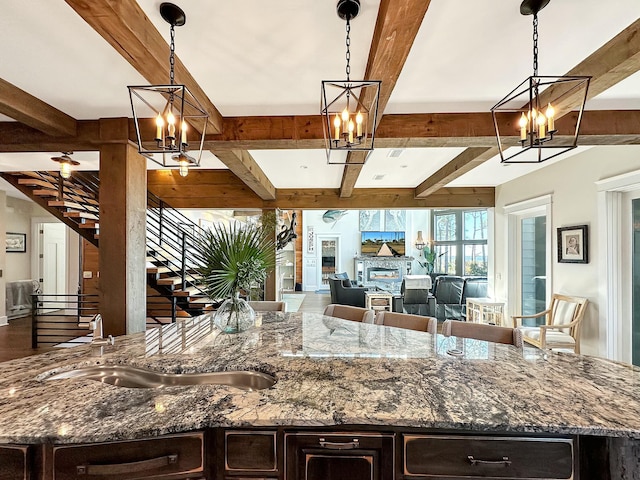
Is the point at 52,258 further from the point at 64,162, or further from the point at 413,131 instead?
the point at 413,131

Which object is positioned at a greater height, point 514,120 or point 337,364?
point 514,120

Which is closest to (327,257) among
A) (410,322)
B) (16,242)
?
(16,242)

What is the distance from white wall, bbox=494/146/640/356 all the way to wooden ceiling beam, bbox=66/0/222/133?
13.7ft

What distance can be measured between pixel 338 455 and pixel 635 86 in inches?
122

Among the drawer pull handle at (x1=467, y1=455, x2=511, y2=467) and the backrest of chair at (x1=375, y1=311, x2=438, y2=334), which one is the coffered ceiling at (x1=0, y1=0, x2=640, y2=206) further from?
the drawer pull handle at (x1=467, y1=455, x2=511, y2=467)

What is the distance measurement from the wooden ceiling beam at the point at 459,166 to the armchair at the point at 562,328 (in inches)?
72.1

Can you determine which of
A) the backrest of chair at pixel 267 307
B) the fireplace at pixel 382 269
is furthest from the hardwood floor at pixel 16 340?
the fireplace at pixel 382 269

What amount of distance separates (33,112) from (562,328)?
5.45 metres

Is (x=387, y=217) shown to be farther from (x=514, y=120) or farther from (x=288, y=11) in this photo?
(x=288, y=11)

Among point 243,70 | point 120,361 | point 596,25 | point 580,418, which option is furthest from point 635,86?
point 120,361

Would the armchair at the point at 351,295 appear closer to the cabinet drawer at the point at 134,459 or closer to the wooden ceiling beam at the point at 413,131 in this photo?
the wooden ceiling beam at the point at 413,131

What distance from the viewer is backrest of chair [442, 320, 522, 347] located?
206 cm

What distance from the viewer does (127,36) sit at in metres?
1.55

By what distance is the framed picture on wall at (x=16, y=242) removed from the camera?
6862 millimetres
